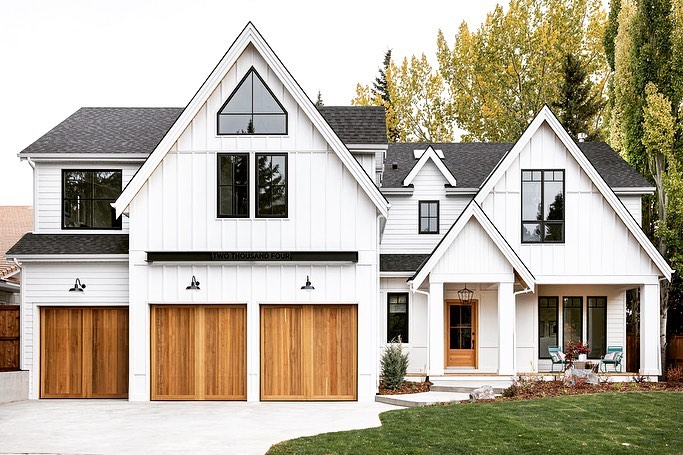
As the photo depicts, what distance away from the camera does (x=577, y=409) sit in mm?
16750

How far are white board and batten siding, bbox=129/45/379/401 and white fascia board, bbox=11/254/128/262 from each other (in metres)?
0.83

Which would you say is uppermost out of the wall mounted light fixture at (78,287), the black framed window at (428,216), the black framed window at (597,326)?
the black framed window at (428,216)

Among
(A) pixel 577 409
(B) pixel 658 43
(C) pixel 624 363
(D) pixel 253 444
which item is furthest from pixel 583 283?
(D) pixel 253 444

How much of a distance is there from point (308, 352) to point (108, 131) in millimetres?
8759

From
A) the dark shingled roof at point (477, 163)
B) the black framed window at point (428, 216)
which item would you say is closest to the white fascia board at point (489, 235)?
the black framed window at point (428, 216)

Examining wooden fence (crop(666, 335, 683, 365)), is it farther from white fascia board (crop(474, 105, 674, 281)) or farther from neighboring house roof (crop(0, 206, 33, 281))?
neighboring house roof (crop(0, 206, 33, 281))

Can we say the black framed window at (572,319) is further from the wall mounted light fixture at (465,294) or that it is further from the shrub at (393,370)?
the shrub at (393,370)

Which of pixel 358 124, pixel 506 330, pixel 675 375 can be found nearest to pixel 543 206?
pixel 506 330

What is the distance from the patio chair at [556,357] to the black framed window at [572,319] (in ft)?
1.97

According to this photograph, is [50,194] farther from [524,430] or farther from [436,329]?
[524,430]

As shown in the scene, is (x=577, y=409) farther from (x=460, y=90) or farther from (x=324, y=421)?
(x=460, y=90)

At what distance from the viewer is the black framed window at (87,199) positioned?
21766 mm

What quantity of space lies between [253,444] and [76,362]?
898 centimetres

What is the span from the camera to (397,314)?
2488cm
